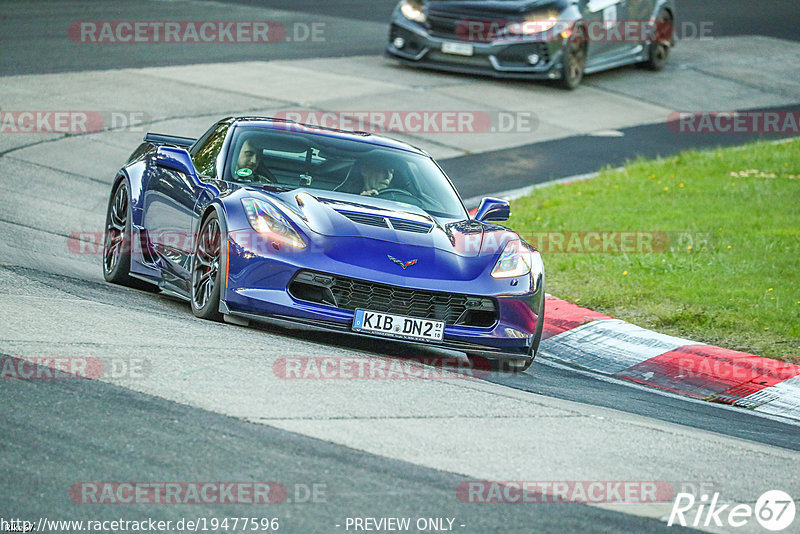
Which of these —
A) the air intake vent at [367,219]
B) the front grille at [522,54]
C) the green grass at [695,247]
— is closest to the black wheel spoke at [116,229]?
the air intake vent at [367,219]

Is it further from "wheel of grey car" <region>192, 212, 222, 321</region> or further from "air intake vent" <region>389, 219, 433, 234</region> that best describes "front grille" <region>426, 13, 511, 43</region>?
"wheel of grey car" <region>192, 212, 222, 321</region>

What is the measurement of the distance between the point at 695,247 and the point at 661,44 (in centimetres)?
1152

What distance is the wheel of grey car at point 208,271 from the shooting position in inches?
293

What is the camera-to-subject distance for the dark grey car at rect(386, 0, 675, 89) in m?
19.4

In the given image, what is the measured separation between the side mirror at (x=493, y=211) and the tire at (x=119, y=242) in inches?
97.3

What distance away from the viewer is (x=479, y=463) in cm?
527

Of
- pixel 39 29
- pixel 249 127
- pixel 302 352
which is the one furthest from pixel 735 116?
pixel 302 352

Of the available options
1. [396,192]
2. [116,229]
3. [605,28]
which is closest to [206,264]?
[396,192]

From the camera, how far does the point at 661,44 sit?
22.4 metres

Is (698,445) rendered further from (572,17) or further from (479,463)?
(572,17)

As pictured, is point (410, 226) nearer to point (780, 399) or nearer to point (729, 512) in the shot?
point (780, 399)

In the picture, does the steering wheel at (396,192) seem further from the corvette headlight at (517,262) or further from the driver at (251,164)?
the corvette headlight at (517,262)

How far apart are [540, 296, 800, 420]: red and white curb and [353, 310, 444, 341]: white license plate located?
187cm

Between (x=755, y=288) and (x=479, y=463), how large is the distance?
18.6ft
